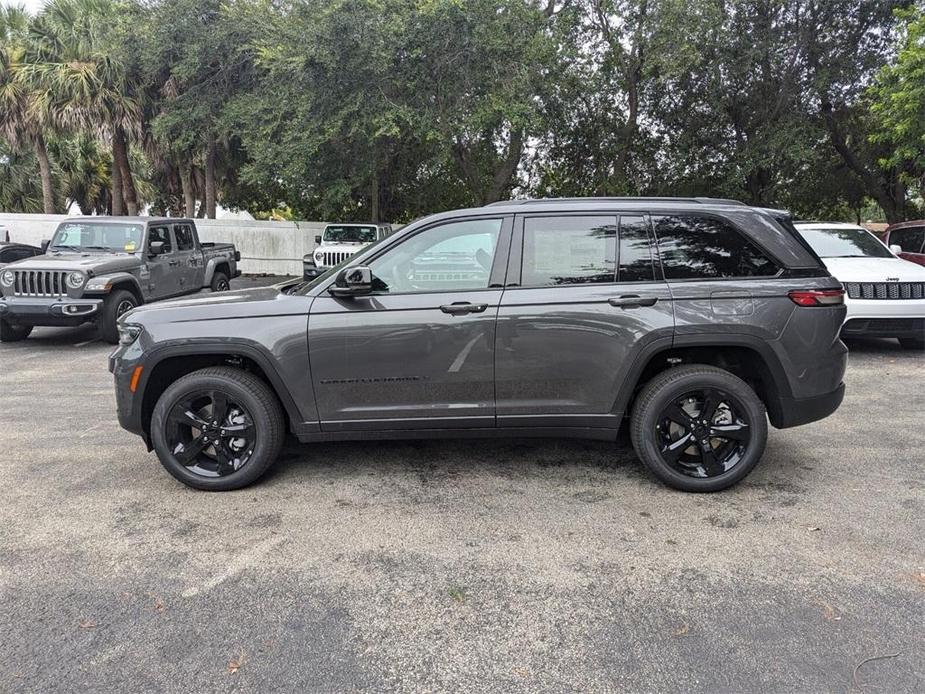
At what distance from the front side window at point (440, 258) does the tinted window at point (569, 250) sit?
0.24 metres

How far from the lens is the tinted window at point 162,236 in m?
10.2

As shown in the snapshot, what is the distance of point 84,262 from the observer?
8984mm

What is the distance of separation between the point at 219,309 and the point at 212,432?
77 cm

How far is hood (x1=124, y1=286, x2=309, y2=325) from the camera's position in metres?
3.98

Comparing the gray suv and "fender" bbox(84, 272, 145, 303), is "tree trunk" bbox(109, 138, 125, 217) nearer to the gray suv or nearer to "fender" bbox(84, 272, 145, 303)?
"fender" bbox(84, 272, 145, 303)

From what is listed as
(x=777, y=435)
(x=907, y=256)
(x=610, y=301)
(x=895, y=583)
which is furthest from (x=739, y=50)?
(x=895, y=583)

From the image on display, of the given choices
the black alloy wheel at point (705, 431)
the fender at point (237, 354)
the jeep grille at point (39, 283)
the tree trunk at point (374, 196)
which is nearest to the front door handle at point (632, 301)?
the black alloy wheel at point (705, 431)

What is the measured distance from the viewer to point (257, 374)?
13.6 ft

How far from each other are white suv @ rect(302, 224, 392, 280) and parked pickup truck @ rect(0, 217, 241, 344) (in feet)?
13.4

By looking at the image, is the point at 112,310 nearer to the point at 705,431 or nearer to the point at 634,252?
the point at 634,252

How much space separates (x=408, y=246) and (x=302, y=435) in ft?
4.45

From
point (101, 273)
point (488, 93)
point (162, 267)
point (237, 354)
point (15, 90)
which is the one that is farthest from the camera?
point (15, 90)

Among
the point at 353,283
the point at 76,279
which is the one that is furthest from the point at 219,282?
the point at 353,283

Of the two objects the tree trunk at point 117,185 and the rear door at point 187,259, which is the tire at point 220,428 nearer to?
the rear door at point 187,259
